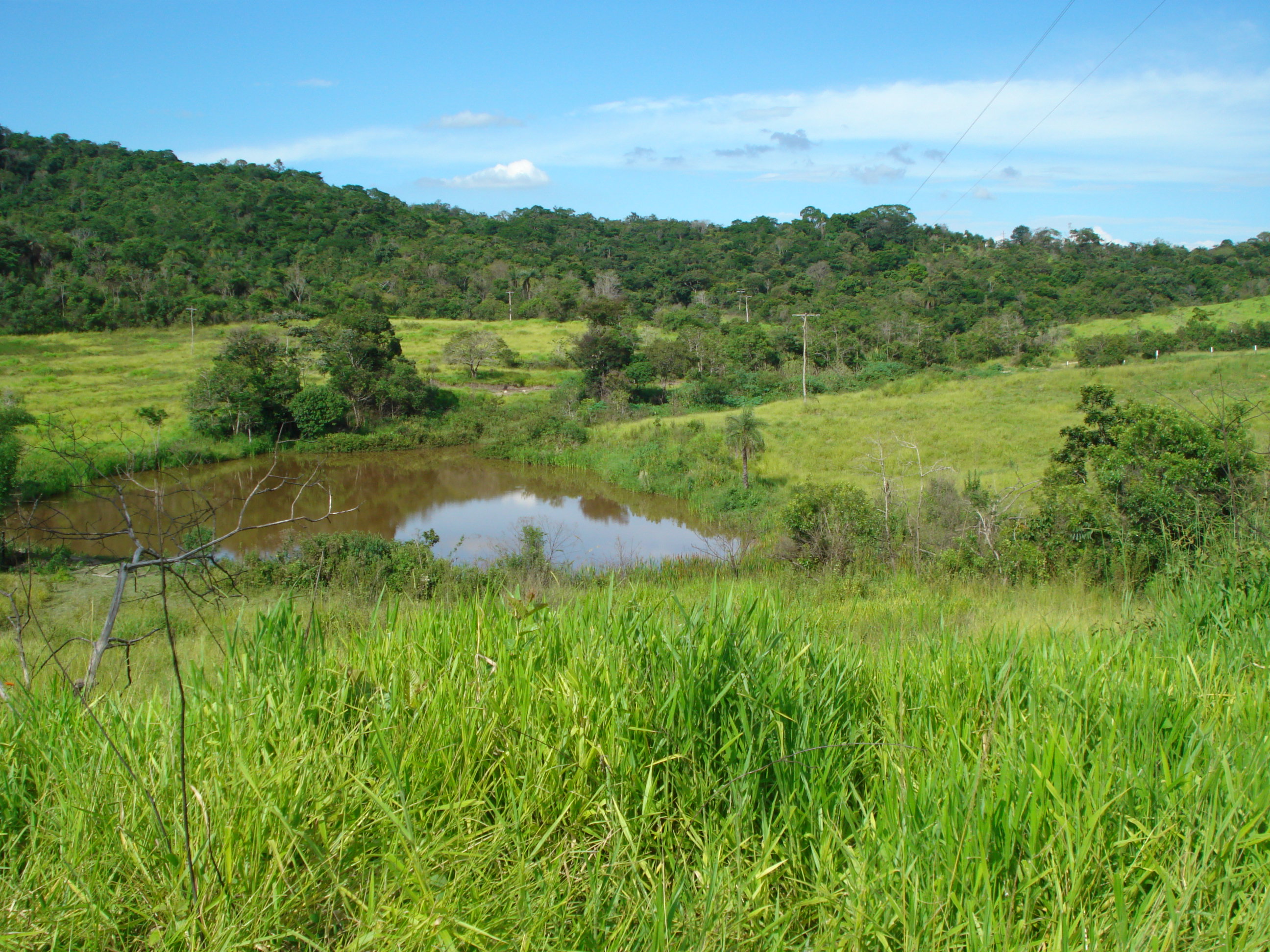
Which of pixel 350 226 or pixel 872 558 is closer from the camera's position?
pixel 872 558

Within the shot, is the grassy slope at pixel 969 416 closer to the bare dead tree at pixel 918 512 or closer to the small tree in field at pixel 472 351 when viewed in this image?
the bare dead tree at pixel 918 512

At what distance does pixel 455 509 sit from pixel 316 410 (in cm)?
1045

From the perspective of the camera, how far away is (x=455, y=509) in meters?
22.8

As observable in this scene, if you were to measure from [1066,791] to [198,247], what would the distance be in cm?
6900

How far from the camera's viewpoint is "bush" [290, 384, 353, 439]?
29781 mm

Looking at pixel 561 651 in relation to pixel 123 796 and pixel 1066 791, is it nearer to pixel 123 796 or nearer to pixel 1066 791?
pixel 123 796

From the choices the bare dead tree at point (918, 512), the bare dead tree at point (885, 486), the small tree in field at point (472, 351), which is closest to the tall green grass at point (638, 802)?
the bare dead tree at point (918, 512)

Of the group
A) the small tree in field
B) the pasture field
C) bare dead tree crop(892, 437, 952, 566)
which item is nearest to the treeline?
the pasture field

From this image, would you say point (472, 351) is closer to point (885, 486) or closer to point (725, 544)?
point (725, 544)

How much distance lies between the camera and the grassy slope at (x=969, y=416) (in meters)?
22.7

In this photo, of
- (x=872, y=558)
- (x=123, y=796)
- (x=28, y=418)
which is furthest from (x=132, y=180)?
(x=123, y=796)

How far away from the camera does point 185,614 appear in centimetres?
866

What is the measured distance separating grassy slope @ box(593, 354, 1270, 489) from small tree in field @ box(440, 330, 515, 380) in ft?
41.1

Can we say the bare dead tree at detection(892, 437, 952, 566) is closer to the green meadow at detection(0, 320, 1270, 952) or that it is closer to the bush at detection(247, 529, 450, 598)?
the bush at detection(247, 529, 450, 598)
